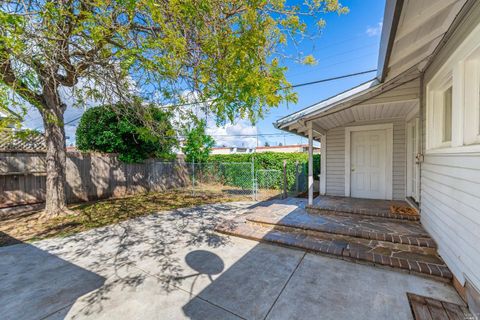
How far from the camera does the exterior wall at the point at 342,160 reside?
5356mm

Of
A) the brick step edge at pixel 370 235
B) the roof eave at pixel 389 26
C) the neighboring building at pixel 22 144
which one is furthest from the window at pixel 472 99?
the neighboring building at pixel 22 144

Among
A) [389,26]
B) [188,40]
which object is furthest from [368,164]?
[188,40]

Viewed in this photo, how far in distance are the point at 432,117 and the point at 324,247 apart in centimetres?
257

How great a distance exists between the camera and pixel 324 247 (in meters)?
3.22

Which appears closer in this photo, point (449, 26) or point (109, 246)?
point (449, 26)

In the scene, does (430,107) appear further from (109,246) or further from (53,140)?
(53,140)

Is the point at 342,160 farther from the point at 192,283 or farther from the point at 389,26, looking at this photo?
the point at 192,283

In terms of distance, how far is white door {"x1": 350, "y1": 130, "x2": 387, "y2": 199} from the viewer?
558 centimetres

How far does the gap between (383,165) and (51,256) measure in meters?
7.24

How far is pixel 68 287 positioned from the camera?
240 centimetres

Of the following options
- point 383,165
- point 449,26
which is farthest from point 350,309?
point 383,165

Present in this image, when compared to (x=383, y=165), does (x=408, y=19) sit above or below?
above

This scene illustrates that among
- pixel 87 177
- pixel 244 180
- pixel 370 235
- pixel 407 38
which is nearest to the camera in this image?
pixel 407 38

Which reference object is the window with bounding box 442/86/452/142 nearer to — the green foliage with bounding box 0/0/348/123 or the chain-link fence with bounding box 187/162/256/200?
the green foliage with bounding box 0/0/348/123
